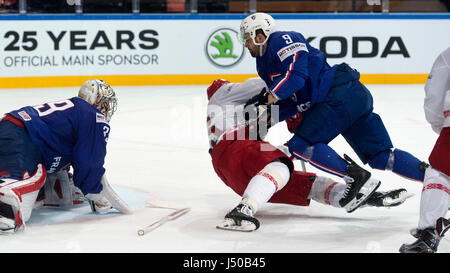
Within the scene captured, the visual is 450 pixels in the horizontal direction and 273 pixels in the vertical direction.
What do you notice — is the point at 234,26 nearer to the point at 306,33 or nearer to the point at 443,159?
the point at 306,33

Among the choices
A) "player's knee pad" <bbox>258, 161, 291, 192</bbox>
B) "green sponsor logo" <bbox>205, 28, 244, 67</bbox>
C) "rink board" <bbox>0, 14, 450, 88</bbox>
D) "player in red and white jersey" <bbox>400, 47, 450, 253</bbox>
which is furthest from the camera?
"green sponsor logo" <bbox>205, 28, 244, 67</bbox>

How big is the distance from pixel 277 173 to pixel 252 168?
19cm

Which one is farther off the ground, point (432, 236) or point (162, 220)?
point (432, 236)

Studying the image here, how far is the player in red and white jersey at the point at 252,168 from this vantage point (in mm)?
4043

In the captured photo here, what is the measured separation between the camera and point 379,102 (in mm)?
9273

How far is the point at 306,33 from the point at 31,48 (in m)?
3.61

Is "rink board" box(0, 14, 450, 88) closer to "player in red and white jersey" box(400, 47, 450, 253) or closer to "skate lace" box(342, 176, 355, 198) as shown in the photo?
"skate lace" box(342, 176, 355, 198)

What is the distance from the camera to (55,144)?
4.14 metres

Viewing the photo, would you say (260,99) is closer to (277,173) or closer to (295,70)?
(295,70)

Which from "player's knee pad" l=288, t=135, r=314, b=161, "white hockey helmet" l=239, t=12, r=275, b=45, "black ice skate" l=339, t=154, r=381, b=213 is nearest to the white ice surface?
"black ice skate" l=339, t=154, r=381, b=213

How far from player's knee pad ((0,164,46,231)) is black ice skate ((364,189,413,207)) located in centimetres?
176

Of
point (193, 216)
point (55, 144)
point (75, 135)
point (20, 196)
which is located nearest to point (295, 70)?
point (193, 216)

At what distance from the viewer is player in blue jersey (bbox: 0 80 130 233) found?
13.3ft
